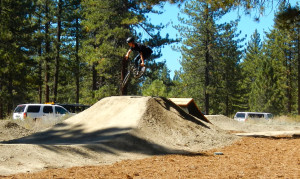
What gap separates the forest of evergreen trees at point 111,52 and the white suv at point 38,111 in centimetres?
510

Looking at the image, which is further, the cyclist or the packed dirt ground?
the cyclist

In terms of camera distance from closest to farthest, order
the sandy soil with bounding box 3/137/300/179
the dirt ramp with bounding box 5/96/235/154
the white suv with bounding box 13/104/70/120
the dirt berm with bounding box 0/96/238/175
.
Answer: the sandy soil with bounding box 3/137/300/179, the dirt berm with bounding box 0/96/238/175, the dirt ramp with bounding box 5/96/235/154, the white suv with bounding box 13/104/70/120

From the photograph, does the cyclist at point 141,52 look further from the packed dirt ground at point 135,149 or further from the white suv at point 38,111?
the white suv at point 38,111

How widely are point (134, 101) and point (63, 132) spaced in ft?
10.3

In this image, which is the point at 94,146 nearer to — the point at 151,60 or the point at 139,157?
the point at 139,157

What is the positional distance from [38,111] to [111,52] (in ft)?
26.9

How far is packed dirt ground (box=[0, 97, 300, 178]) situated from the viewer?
23.1ft

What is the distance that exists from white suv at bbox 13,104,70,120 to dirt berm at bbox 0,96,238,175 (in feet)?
24.9

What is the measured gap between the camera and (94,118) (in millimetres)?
13547

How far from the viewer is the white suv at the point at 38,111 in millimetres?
20938

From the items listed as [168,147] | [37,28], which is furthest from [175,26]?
[168,147]

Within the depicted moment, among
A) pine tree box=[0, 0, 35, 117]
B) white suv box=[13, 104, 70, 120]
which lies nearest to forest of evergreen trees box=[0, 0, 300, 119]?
pine tree box=[0, 0, 35, 117]

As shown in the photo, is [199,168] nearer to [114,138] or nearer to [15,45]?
[114,138]

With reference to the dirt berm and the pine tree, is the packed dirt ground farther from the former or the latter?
the pine tree
